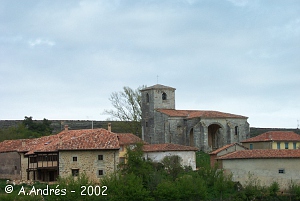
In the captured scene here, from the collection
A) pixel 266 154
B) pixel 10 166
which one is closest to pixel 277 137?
pixel 266 154

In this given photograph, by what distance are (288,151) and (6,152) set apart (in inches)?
1017

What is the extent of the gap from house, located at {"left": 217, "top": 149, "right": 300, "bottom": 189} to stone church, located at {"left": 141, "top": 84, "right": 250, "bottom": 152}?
59.4ft

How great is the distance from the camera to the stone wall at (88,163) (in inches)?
2002

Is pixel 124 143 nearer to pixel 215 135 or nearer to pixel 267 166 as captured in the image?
pixel 267 166

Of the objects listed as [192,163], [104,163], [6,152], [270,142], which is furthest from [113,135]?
[270,142]

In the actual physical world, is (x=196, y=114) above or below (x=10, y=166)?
above

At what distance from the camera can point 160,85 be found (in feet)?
244

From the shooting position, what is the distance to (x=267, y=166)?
48.0 metres

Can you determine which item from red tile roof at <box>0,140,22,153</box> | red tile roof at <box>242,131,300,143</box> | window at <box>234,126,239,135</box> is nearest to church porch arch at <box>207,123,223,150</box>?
window at <box>234,126,239,135</box>

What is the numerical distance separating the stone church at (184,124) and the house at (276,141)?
27.8 feet

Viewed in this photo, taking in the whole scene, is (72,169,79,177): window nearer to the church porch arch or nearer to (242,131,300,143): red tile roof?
(242,131,300,143): red tile roof

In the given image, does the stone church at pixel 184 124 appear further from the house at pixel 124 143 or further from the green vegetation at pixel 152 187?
the green vegetation at pixel 152 187

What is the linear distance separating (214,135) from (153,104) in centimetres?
779

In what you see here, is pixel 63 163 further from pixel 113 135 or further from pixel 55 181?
pixel 113 135
